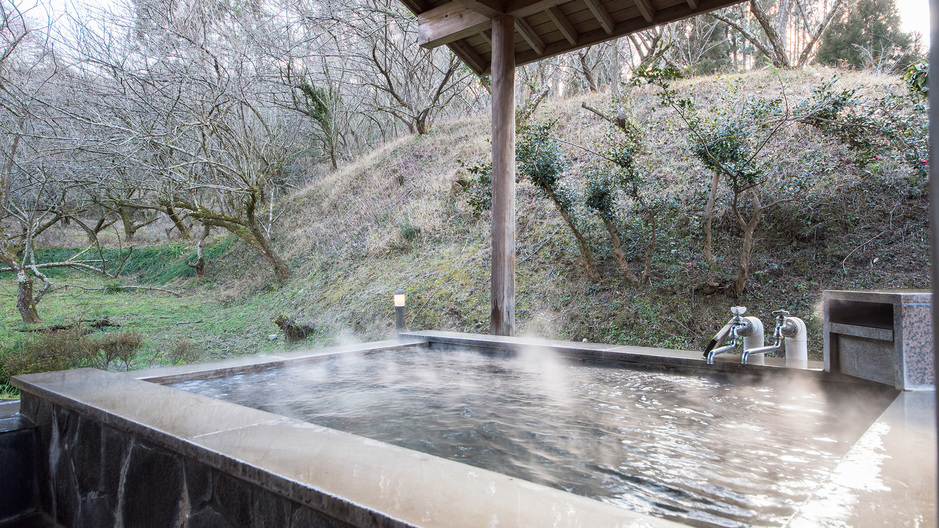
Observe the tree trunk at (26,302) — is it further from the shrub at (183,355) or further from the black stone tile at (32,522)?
the black stone tile at (32,522)

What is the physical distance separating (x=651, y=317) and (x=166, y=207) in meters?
8.31

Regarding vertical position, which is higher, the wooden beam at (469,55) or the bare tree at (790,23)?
the bare tree at (790,23)

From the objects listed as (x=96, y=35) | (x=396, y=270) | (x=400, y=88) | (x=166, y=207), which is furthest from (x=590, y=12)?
(x=400, y=88)

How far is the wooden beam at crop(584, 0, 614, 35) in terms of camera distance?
414cm

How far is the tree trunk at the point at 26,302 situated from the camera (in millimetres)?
6566

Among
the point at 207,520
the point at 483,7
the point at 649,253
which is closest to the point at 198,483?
the point at 207,520

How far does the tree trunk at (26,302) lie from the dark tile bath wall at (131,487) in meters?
5.45

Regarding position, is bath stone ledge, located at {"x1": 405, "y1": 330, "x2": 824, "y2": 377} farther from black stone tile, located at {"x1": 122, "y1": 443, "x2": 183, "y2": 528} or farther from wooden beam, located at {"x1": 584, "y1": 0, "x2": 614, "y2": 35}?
wooden beam, located at {"x1": 584, "y1": 0, "x2": 614, "y2": 35}

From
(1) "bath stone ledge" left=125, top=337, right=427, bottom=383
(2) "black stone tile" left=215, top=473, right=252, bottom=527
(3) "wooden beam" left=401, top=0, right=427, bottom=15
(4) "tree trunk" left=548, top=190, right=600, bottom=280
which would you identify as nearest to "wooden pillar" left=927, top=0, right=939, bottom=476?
(2) "black stone tile" left=215, top=473, right=252, bottom=527

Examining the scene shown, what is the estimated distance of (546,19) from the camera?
4.57 metres

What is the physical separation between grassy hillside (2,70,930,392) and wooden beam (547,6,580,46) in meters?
1.85

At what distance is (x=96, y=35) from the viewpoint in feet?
22.7

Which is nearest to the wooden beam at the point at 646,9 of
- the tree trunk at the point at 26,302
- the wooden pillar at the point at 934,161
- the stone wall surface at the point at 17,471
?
the wooden pillar at the point at 934,161

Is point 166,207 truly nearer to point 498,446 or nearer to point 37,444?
point 37,444
